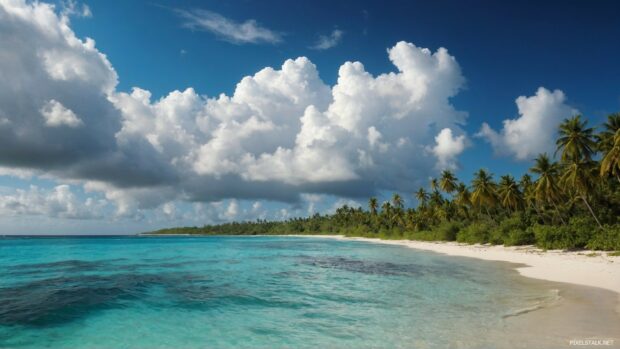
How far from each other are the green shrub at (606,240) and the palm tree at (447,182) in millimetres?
40629

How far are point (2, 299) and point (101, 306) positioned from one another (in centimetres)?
479

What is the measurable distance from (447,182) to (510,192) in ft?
57.3

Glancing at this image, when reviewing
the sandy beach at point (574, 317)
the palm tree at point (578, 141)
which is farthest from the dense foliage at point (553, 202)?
the sandy beach at point (574, 317)

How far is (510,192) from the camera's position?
57969mm

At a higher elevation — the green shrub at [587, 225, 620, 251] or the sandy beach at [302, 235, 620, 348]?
the green shrub at [587, 225, 620, 251]

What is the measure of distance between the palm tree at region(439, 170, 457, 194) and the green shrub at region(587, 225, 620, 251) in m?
40.6

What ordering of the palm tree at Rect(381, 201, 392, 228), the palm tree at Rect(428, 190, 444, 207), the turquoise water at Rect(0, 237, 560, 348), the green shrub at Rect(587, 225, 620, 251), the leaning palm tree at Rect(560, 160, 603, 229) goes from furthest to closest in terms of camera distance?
the palm tree at Rect(381, 201, 392, 228)
the palm tree at Rect(428, 190, 444, 207)
the leaning palm tree at Rect(560, 160, 603, 229)
the green shrub at Rect(587, 225, 620, 251)
the turquoise water at Rect(0, 237, 560, 348)

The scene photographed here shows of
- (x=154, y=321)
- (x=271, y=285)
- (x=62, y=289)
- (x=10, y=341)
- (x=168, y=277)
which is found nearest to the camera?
(x=10, y=341)

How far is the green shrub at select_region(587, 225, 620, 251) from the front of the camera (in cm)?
3097

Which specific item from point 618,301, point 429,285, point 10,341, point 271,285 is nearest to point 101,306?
point 10,341

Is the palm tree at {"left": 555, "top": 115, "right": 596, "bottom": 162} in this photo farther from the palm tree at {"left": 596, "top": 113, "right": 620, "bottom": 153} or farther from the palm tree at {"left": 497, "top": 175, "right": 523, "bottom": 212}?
the palm tree at {"left": 497, "top": 175, "right": 523, "bottom": 212}

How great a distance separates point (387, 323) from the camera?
1184 cm

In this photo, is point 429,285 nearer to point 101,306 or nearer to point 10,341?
point 101,306

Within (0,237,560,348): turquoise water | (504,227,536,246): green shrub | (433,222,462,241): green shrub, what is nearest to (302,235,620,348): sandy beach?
(0,237,560,348): turquoise water
